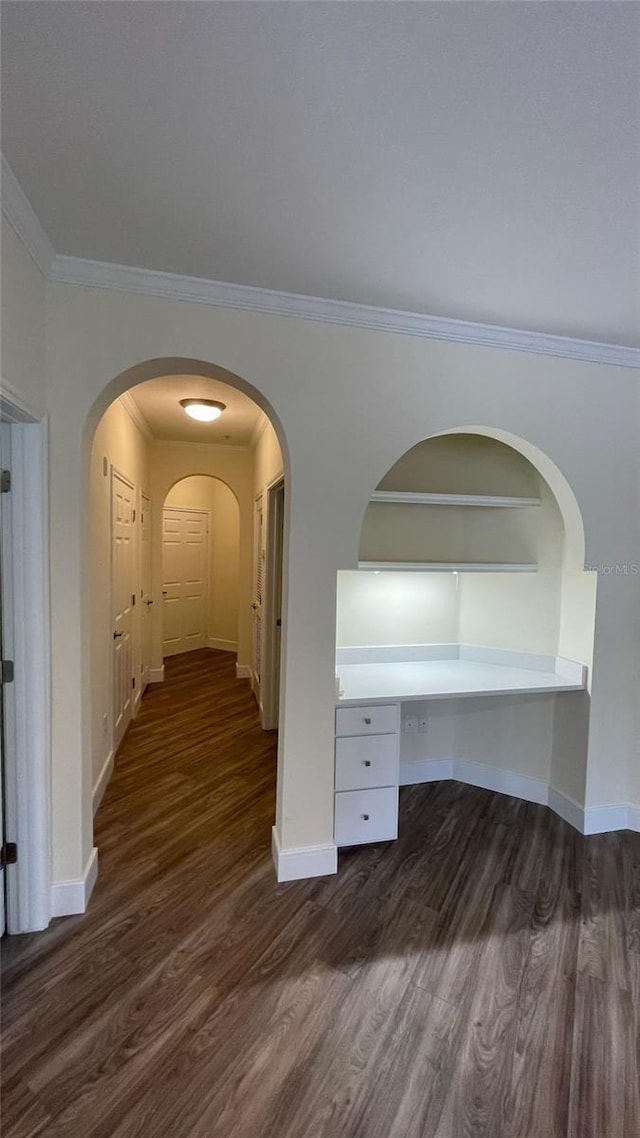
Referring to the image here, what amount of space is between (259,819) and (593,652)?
6.72 feet

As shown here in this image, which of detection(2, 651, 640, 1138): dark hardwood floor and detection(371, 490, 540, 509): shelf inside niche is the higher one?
detection(371, 490, 540, 509): shelf inside niche

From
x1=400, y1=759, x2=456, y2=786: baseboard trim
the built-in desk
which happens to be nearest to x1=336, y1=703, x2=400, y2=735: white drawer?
the built-in desk

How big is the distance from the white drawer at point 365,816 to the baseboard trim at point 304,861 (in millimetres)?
129

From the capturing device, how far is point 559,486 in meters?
2.69

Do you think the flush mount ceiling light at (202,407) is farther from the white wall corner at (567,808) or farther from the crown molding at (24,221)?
the white wall corner at (567,808)

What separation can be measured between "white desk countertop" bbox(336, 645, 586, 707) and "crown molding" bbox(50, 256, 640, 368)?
1.69 meters

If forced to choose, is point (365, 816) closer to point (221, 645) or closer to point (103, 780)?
point (103, 780)

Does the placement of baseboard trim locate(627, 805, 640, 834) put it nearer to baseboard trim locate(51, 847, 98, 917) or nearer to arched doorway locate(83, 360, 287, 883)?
arched doorway locate(83, 360, 287, 883)

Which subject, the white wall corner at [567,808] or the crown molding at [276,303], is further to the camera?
the white wall corner at [567,808]

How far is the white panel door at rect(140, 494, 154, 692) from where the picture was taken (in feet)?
16.3

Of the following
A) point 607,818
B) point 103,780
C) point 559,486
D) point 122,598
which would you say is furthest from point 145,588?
point 607,818

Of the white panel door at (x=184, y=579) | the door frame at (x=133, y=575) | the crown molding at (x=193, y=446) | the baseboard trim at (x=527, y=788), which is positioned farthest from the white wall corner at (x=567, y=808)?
the white panel door at (x=184, y=579)

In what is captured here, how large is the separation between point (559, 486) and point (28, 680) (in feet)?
8.71

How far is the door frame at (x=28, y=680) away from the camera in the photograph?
6.13ft
